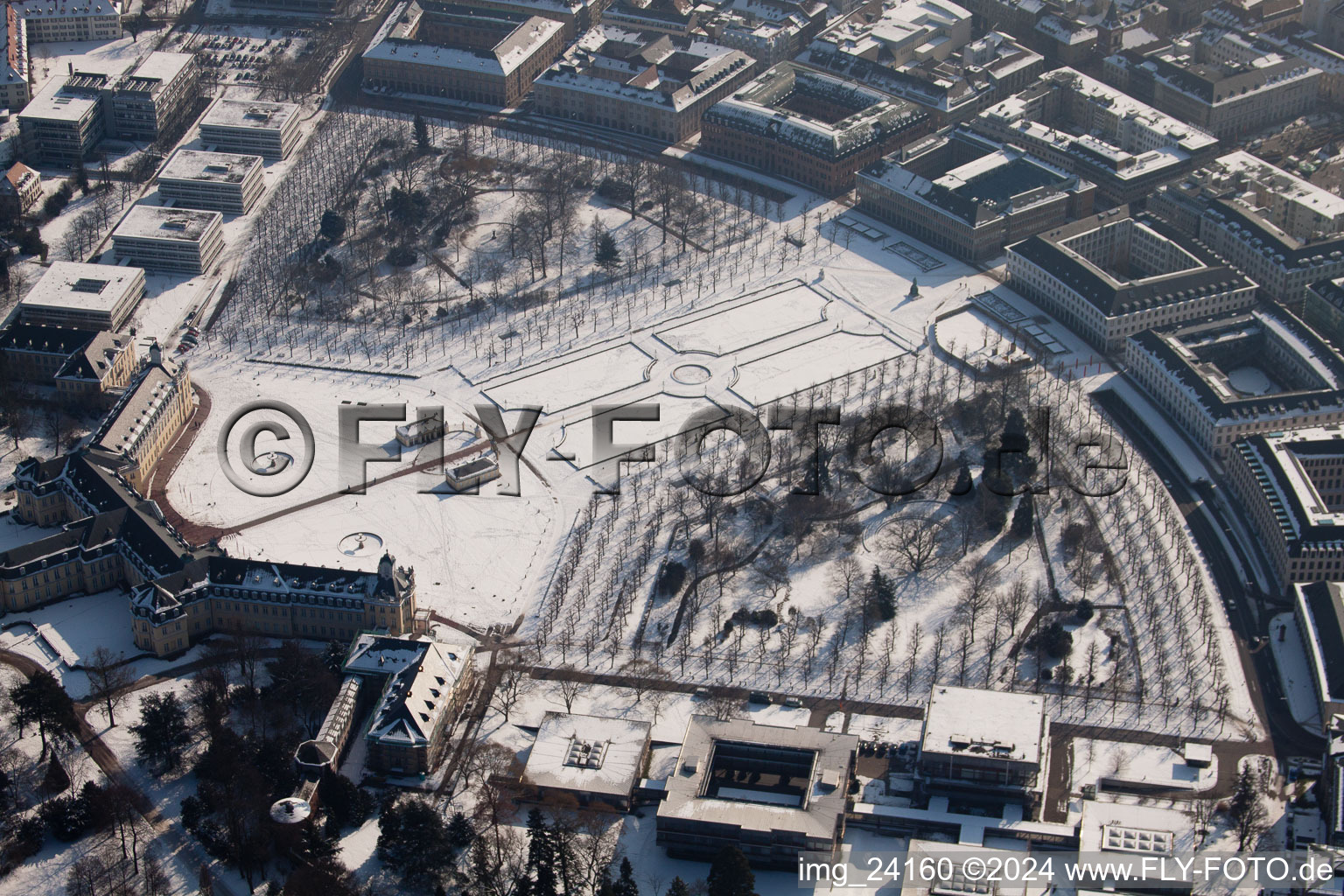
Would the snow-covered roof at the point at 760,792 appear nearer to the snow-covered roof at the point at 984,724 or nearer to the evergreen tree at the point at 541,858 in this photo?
→ the snow-covered roof at the point at 984,724

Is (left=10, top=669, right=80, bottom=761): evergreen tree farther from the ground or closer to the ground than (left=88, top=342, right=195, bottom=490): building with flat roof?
closer to the ground

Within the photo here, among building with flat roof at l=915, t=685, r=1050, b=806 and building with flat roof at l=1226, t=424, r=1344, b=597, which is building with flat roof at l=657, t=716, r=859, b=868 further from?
building with flat roof at l=1226, t=424, r=1344, b=597

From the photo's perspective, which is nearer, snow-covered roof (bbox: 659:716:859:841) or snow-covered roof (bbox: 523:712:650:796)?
snow-covered roof (bbox: 659:716:859:841)

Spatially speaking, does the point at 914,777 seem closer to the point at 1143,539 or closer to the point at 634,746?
the point at 634,746

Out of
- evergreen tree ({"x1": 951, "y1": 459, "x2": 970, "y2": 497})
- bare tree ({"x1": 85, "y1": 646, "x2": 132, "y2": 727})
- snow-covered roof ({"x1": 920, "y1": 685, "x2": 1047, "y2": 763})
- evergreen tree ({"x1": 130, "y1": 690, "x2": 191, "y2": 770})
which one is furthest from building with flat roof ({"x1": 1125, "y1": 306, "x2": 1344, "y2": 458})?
bare tree ({"x1": 85, "y1": 646, "x2": 132, "y2": 727})

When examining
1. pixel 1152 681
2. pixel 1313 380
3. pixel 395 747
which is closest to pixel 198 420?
pixel 395 747

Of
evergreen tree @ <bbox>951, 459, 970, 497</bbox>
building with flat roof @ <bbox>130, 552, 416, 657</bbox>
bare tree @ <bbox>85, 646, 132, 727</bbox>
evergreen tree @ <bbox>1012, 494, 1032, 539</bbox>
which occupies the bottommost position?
bare tree @ <bbox>85, 646, 132, 727</bbox>
